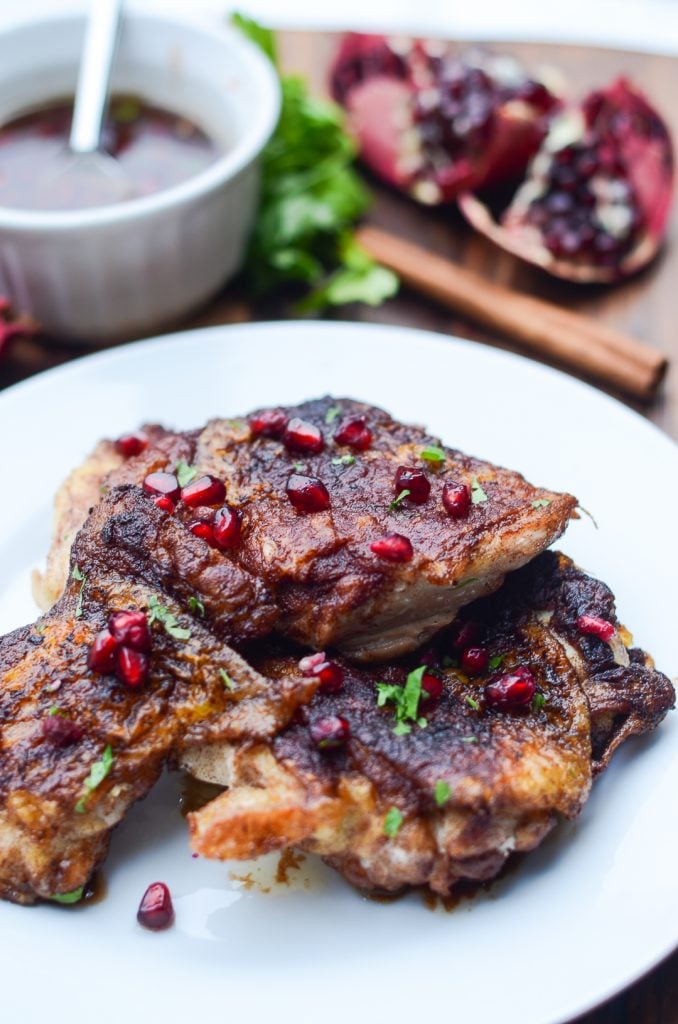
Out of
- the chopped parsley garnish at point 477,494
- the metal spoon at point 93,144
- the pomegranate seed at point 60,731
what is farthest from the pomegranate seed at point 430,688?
the metal spoon at point 93,144

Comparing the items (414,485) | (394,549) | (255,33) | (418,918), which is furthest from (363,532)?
(255,33)

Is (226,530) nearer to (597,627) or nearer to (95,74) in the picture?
(597,627)

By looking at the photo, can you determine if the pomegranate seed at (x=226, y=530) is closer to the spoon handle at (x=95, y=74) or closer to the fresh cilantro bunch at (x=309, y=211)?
the fresh cilantro bunch at (x=309, y=211)

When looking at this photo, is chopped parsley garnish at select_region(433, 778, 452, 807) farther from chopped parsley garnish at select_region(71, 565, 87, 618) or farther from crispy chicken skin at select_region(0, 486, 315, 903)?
chopped parsley garnish at select_region(71, 565, 87, 618)

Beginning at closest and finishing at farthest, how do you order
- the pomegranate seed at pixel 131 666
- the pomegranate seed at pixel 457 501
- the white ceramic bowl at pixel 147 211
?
the pomegranate seed at pixel 131 666 → the pomegranate seed at pixel 457 501 → the white ceramic bowl at pixel 147 211

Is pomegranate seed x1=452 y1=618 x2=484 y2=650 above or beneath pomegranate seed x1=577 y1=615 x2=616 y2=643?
beneath

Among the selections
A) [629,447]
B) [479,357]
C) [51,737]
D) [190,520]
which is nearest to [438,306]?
[479,357]

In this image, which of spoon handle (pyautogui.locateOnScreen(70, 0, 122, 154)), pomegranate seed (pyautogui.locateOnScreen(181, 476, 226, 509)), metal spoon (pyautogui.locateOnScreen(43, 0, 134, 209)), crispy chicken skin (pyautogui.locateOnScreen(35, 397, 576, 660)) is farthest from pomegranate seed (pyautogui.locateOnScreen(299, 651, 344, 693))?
spoon handle (pyautogui.locateOnScreen(70, 0, 122, 154))

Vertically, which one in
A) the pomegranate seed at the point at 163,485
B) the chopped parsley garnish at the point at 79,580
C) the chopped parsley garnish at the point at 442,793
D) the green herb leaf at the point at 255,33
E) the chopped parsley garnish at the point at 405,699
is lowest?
the chopped parsley garnish at the point at 79,580
